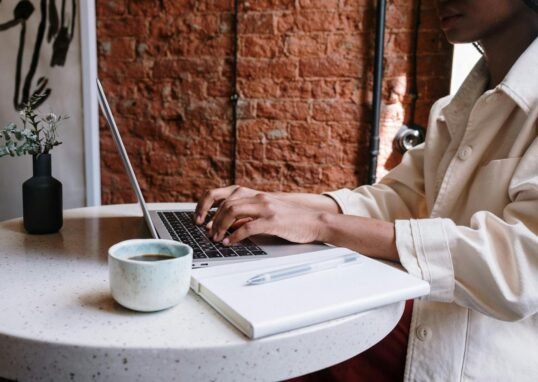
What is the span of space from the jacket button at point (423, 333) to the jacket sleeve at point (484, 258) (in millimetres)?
146

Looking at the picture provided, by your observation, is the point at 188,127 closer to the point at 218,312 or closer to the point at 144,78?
the point at 144,78

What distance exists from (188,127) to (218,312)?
1624 millimetres

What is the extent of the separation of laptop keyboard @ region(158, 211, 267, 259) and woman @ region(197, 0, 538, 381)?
2cm

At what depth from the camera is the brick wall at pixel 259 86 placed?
1904 millimetres

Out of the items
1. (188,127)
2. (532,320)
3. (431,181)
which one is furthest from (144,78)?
(532,320)

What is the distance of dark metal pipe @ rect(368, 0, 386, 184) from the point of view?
6.08 feet

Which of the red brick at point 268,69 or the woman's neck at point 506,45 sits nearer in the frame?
the woman's neck at point 506,45

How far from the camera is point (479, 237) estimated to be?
719mm

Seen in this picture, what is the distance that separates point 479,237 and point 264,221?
1.12 feet

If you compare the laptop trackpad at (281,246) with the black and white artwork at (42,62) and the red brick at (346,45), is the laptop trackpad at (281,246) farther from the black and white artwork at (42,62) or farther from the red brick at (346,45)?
the red brick at (346,45)

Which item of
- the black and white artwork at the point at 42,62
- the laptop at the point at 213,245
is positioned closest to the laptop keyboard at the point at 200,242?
the laptop at the point at 213,245

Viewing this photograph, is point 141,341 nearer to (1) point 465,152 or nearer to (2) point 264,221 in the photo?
(2) point 264,221

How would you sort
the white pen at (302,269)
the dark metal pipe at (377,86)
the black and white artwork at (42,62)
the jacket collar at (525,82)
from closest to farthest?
the white pen at (302,269)
the jacket collar at (525,82)
the black and white artwork at (42,62)
the dark metal pipe at (377,86)

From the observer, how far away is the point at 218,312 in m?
0.55
